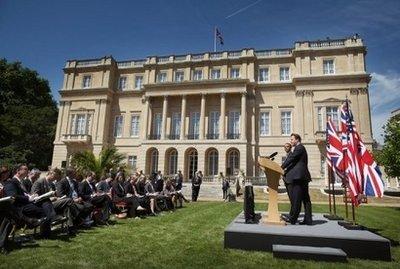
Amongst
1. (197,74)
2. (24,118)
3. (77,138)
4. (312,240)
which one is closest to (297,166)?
(312,240)

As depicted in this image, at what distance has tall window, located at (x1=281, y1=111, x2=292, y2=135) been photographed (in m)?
34.1

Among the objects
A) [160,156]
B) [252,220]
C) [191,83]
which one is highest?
[191,83]

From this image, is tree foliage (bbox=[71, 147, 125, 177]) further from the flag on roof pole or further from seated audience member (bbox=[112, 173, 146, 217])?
the flag on roof pole

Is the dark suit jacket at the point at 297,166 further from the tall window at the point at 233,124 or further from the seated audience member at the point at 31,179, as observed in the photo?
the tall window at the point at 233,124

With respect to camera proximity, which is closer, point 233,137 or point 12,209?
point 12,209

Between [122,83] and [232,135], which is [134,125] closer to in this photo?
[122,83]

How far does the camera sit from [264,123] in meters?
34.8

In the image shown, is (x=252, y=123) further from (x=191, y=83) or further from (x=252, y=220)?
(x=252, y=220)

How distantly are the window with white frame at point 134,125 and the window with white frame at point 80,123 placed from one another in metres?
5.50

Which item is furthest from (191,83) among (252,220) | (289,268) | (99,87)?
(289,268)

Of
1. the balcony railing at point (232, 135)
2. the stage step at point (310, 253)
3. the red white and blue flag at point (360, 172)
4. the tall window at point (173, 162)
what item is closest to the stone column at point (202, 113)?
the balcony railing at point (232, 135)

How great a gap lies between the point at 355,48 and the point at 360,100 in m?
5.54

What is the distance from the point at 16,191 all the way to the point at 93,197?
315cm

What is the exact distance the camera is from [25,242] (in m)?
6.58
